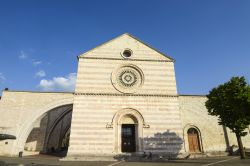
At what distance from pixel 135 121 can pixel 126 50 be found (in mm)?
7062

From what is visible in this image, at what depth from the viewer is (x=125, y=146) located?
17.4 m

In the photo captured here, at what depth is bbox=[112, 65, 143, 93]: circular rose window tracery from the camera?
18531 millimetres

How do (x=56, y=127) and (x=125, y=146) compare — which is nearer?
(x=125, y=146)

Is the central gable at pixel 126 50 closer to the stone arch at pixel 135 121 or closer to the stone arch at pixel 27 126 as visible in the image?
the stone arch at pixel 135 121

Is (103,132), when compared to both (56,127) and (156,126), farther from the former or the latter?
(56,127)

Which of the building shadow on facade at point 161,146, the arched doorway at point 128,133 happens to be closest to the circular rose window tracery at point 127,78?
the arched doorway at point 128,133

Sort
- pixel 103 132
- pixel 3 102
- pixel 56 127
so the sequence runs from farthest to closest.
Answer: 1. pixel 56 127
2. pixel 3 102
3. pixel 103 132

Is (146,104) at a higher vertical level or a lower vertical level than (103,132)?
higher

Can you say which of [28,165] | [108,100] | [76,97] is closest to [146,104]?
[108,100]

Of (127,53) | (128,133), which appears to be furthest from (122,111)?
(127,53)

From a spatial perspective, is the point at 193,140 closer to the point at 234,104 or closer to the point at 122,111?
the point at 234,104

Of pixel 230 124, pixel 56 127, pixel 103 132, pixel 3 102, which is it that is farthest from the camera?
pixel 56 127

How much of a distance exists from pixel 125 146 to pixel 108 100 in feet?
13.9

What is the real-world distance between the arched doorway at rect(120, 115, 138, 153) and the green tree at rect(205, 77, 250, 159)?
6565 mm
